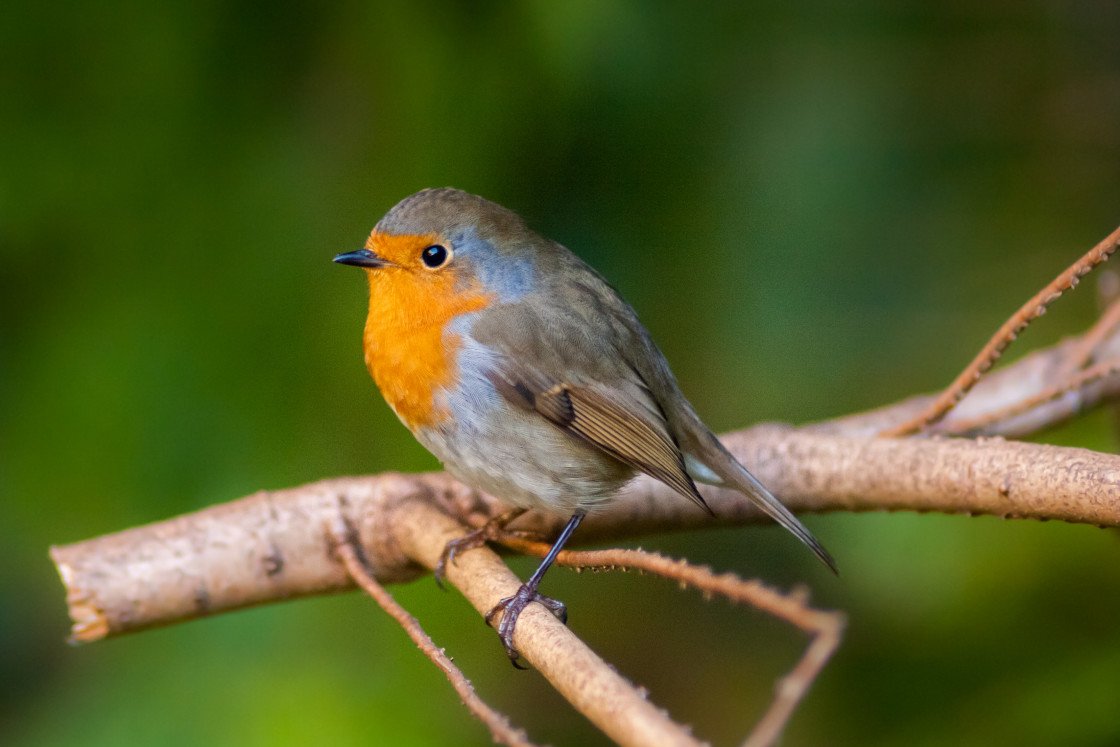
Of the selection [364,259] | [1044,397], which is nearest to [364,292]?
[364,259]

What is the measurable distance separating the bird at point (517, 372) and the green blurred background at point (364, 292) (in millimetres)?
460

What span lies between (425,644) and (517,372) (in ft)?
→ 2.61

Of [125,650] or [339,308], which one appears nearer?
[125,650]

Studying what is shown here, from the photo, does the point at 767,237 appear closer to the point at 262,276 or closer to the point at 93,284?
the point at 262,276

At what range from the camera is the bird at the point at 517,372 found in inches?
81.5

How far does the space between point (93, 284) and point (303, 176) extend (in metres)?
0.57

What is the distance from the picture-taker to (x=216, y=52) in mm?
2475

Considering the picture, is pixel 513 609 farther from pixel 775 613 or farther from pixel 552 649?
pixel 775 613

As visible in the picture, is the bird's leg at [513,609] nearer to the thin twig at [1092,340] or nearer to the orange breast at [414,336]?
the orange breast at [414,336]

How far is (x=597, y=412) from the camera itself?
2133mm

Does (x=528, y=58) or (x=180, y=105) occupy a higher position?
(x=528, y=58)

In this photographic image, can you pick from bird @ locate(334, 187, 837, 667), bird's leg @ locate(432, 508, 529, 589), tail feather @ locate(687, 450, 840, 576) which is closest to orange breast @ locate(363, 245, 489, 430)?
bird @ locate(334, 187, 837, 667)

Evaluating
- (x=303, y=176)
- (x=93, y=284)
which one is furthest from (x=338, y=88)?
(x=93, y=284)

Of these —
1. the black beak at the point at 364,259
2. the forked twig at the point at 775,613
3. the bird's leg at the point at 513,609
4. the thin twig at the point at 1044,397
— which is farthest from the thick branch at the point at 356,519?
the forked twig at the point at 775,613
